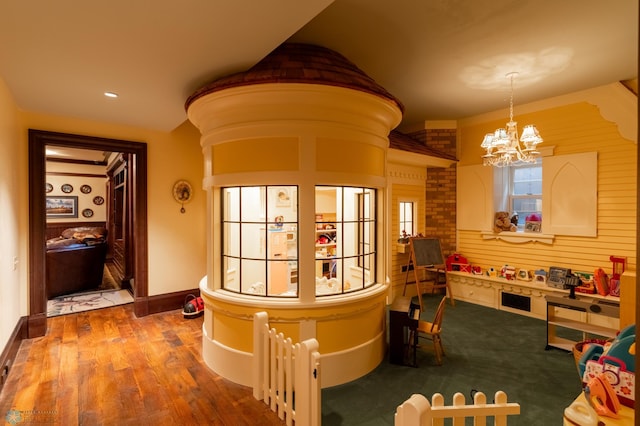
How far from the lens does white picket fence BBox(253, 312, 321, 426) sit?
2.00m

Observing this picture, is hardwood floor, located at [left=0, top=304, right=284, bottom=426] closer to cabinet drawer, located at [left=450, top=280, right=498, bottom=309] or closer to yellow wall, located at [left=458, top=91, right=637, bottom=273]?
cabinet drawer, located at [left=450, top=280, right=498, bottom=309]

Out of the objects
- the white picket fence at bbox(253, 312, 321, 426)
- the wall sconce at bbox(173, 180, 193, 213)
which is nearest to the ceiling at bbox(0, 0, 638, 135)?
the wall sconce at bbox(173, 180, 193, 213)

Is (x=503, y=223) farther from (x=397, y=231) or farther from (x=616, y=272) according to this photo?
(x=397, y=231)

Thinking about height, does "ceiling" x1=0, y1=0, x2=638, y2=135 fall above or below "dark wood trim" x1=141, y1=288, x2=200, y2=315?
above

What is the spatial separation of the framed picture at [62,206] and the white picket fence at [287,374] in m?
9.17

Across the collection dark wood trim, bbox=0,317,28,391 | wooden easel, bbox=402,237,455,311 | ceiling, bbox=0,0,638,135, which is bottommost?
dark wood trim, bbox=0,317,28,391

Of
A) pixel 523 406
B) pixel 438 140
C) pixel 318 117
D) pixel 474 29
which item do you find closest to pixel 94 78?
pixel 318 117

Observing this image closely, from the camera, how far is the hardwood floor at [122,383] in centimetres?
236

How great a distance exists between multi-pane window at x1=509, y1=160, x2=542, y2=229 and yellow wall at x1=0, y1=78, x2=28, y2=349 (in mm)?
6794

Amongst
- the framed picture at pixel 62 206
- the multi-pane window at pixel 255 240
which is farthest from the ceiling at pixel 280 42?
the framed picture at pixel 62 206

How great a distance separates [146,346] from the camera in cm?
353

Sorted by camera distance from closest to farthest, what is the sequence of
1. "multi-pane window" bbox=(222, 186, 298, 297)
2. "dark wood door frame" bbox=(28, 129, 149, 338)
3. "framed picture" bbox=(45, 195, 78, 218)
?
"multi-pane window" bbox=(222, 186, 298, 297)
"dark wood door frame" bbox=(28, 129, 149, 338)
"framed picture" bbox=(45, 195, 78, 218)

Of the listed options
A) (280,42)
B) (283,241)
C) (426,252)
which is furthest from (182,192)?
(426,252)

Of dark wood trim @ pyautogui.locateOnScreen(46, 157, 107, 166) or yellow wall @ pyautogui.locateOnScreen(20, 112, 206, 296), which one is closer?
yellow wall @ pyautogui.locateOnScreen(20, 112, 206, 296)
